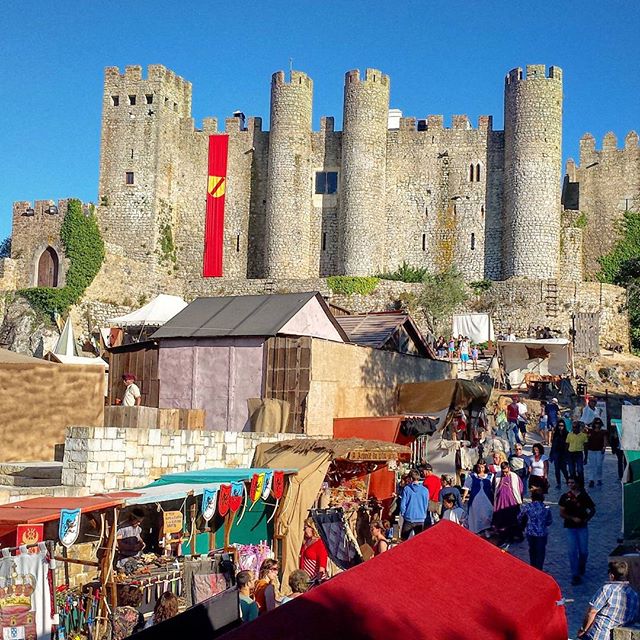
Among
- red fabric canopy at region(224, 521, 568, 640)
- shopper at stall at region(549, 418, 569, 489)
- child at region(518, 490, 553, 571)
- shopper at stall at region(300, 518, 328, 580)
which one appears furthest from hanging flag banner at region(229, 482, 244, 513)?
shopper at stall at region(549, 418, 569, 489)

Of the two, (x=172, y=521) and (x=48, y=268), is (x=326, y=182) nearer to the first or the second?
(x=48, y=268)

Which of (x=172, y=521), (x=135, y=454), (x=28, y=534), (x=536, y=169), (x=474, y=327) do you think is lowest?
(x=172, y=521)

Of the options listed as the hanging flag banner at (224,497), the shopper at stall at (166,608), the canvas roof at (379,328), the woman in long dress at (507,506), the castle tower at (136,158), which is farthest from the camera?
the castle tower at (136,158)

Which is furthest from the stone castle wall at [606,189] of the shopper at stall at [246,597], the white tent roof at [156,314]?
the shopper at stall at [246,597]

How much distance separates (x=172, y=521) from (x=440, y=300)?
30.3m

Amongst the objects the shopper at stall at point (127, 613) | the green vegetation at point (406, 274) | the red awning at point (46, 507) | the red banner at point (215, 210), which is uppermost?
the red banner at point (215, 210)

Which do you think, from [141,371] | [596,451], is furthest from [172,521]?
[141,371]

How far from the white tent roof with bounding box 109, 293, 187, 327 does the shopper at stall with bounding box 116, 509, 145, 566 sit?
17.1m

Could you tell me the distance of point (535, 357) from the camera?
3522 cm

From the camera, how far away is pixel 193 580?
431 inches

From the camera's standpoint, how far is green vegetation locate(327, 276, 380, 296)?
42.2 metres

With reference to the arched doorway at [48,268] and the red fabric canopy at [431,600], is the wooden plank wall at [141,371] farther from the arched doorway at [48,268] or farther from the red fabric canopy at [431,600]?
the arched doorway at [48,268]

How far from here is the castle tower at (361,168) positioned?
147 ft

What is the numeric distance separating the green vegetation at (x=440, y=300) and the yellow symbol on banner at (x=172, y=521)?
97.6ft
